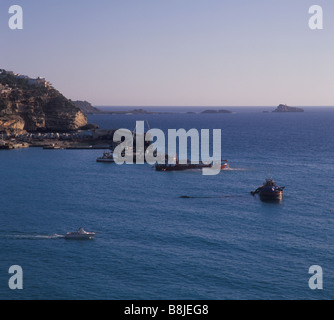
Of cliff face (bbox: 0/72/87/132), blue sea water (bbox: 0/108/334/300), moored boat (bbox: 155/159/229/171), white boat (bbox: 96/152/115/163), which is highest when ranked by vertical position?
cliff face (bbox: 0/72/87/132)

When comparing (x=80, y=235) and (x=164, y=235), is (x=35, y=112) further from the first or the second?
(x=164, y=235)

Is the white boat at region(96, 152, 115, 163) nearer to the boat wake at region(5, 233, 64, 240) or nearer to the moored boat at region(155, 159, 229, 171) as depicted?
the moored boat at region(155, 159, 229, 171)

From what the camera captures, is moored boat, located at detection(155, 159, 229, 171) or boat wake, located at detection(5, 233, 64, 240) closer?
boat wake, located at detection(5, 233, 64, 240)

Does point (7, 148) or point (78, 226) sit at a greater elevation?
point (7, 148)

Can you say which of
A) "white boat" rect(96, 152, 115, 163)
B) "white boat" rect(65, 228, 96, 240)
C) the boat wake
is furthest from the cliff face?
"white boat" rect(65, 228, 96, 240)

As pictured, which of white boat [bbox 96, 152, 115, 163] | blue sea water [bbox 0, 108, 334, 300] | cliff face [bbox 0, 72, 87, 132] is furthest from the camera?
cliff face [bbox 0, 72, 87, 132]

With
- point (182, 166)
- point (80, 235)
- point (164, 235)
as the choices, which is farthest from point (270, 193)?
point (80, 235)
